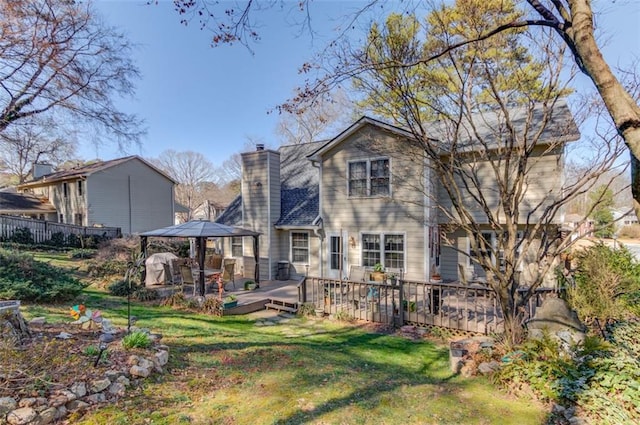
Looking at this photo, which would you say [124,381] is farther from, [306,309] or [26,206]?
[26,206]

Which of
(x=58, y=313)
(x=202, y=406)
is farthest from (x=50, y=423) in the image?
(x=58, y=313)

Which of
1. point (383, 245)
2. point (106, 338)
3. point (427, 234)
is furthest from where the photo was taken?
point (383, 245)

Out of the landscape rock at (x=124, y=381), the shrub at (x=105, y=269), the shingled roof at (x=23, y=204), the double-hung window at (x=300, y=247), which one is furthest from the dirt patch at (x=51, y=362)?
the shingled roof at (x=23, y=204)

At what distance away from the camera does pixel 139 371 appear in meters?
4.44

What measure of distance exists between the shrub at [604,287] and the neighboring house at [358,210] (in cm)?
282

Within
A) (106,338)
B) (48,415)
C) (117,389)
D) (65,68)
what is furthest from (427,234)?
(65,68)

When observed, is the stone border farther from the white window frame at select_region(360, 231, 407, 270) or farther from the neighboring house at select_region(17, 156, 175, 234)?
the neighboring house at select_region(17, 156, 175, 234)

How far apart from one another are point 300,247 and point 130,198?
17.9 metres

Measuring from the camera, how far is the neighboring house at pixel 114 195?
23547 mm

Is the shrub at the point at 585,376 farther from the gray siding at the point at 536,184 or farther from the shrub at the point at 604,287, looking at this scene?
the gray siding at the point at 536,184

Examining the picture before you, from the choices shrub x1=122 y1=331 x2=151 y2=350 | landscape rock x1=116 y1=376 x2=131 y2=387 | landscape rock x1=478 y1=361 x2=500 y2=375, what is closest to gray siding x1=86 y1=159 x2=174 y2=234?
shrub x1=122 y1=331 x2=151 y2=350

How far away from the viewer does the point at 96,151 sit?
41.0 feet

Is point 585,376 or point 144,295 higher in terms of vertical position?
point 585,376

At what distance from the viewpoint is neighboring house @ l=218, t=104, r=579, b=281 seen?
1134 cm
